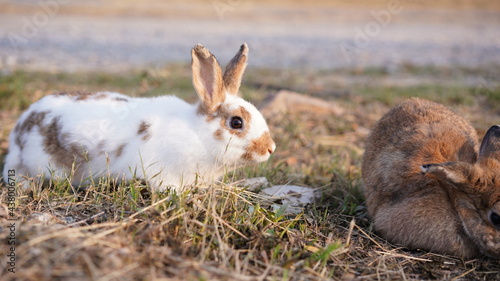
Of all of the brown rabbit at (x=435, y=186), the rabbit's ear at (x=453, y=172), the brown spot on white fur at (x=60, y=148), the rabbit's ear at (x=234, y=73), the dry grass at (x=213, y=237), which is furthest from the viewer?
the rabbit's ear at (x=234, y=73)

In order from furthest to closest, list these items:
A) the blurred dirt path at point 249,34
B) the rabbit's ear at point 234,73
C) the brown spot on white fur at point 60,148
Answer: the blurred dirt path at point 249,34, the rabbit's ear at point 234,73, the brown spot on white fur at point 60,148

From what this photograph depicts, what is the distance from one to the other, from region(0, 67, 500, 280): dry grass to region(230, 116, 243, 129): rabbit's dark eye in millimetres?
442

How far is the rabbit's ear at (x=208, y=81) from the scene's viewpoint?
3.80 m

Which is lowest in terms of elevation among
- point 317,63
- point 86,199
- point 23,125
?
point 86,199

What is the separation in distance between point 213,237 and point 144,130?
1.25 metres

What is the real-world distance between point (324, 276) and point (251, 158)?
1.22 metres

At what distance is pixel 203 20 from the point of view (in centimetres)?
2048

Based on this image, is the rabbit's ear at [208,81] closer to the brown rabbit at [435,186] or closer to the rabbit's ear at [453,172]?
the brown rabbit at [435,186]

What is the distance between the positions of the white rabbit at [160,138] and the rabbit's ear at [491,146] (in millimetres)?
1591

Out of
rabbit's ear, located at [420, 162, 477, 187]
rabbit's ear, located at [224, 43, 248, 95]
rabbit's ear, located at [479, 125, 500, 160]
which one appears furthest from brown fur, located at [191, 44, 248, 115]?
rabbit's ear, located at [479, 125, 500, 160]

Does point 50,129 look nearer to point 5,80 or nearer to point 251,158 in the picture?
point 251,158

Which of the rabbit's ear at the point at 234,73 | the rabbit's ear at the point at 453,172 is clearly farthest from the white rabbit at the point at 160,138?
the rabbit's ear at the point at 453,172

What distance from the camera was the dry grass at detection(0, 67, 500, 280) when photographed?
95.8 inches

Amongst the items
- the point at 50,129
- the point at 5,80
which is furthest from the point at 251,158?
the point at 5,80
